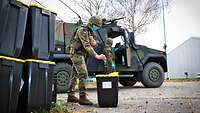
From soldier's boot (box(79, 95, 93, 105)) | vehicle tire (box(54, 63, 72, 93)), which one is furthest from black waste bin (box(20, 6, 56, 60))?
vehicle tire (box(54, 63, 72, 93))

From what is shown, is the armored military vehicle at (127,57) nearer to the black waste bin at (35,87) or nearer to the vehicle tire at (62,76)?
the vehicle tire at (62,76)

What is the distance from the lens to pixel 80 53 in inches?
201

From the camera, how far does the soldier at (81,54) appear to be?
4.95 metres

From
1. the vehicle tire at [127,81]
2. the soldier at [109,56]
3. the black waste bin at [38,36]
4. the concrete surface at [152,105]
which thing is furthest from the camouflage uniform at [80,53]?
the vehicle tire at [127,81]

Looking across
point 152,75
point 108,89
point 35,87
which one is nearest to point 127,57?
point 152,75

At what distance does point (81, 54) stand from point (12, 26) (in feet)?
6.28

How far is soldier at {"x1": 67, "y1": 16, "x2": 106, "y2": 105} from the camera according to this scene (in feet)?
16.2

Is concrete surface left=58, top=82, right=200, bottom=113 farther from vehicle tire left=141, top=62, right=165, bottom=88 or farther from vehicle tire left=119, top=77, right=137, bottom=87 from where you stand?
vehicle tire left=119, top=77, right=137, bottom=87

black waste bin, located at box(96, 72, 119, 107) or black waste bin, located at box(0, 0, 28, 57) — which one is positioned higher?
black waste bin, located at box(0, 0, 28, 57)

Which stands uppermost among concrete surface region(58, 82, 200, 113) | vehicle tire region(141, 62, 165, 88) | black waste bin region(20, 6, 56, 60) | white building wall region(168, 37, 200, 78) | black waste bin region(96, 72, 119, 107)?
white building wall region(168, 37, 200, 78)

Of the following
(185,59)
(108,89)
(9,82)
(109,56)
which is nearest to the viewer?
(9,82)

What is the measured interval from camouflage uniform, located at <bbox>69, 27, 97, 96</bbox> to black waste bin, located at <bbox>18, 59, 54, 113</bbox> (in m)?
1.13

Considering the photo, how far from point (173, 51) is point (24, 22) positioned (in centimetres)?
3096

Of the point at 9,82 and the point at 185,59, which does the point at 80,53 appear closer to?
the point at 9,82
